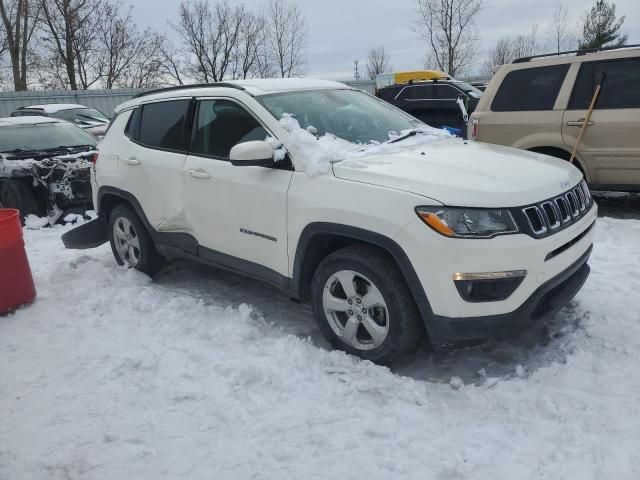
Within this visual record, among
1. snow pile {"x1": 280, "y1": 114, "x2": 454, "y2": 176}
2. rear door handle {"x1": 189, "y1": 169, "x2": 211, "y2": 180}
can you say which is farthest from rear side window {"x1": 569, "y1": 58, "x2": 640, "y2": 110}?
rear door handle {"x1": 189, "y1": 169, "x2": 211, "y2": 180}

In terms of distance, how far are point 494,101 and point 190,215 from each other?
453 centimetres

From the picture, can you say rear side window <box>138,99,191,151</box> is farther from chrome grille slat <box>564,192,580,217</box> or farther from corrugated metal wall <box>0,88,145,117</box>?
corrugated metal wall <box>0,88,145,117</box>

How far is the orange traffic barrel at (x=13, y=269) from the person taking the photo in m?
4.39

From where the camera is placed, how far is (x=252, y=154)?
3438 millimetres

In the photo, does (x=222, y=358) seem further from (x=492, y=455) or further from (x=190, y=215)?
(x=492, y=455)

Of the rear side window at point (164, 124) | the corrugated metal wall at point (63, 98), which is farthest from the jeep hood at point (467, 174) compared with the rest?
the corrugated metal wall at point (63, 98)

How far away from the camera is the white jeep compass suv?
2861mm

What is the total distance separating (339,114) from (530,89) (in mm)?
3762

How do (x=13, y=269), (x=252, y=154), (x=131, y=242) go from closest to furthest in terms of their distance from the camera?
(x=252, y=154) → (x=13, y=269) → (x=131, y=242)

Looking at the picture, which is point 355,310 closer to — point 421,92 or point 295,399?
point 295,399

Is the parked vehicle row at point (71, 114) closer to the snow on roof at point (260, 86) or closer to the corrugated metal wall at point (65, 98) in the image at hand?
the corrugated metal wall at point (65, 98)

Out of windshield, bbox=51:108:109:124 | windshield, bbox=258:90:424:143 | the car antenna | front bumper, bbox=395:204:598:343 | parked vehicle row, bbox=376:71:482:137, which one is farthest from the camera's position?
windshield, bbox=51:108:109:124

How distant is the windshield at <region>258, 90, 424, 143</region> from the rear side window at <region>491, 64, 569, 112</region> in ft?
9.48

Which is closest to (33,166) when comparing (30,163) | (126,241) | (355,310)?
(30,163)
